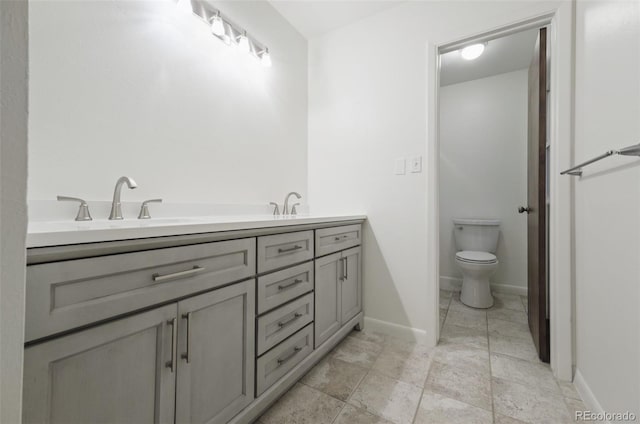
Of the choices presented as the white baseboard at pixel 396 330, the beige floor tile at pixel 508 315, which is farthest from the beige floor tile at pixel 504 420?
the beige floor tile at pixel 508 315

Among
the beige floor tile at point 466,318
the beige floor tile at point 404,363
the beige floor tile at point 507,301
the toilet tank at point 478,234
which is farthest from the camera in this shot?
the toilet tank at point 478,234

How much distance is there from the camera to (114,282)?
0.63 metres

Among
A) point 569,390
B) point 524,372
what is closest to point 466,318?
point 524,372

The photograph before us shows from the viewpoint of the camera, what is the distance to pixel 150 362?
70 cm

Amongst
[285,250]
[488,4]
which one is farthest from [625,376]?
[488,4]

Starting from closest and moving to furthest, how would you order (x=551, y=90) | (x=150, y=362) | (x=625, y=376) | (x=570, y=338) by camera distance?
(x=150, y=362), (x=625, y=376), (x=570, y=338), (x=551, y=90)

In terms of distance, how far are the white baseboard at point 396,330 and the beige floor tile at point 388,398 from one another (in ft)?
1.56

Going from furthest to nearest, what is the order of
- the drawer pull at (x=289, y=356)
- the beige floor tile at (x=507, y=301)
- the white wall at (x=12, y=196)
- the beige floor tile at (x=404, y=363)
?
the beige floor tile at (x=507, y=301)
the beige floor tile at (x=404, y=363)
the drawer pull at (x=289, y=356)
the white wall at (x=12, y=196)

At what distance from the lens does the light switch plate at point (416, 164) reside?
172 centimetres

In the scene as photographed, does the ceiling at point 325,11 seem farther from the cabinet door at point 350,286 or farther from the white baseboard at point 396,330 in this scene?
the white baseboard at point 396,330

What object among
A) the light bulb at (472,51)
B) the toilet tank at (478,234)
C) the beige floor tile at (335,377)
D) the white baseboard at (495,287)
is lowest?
the beige floor tile at (335,377)

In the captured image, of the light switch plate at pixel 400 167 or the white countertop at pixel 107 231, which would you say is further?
the light switch plate at pixel 400 167

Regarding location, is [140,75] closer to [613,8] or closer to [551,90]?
[613,8]

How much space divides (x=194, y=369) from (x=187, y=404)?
96 mm
